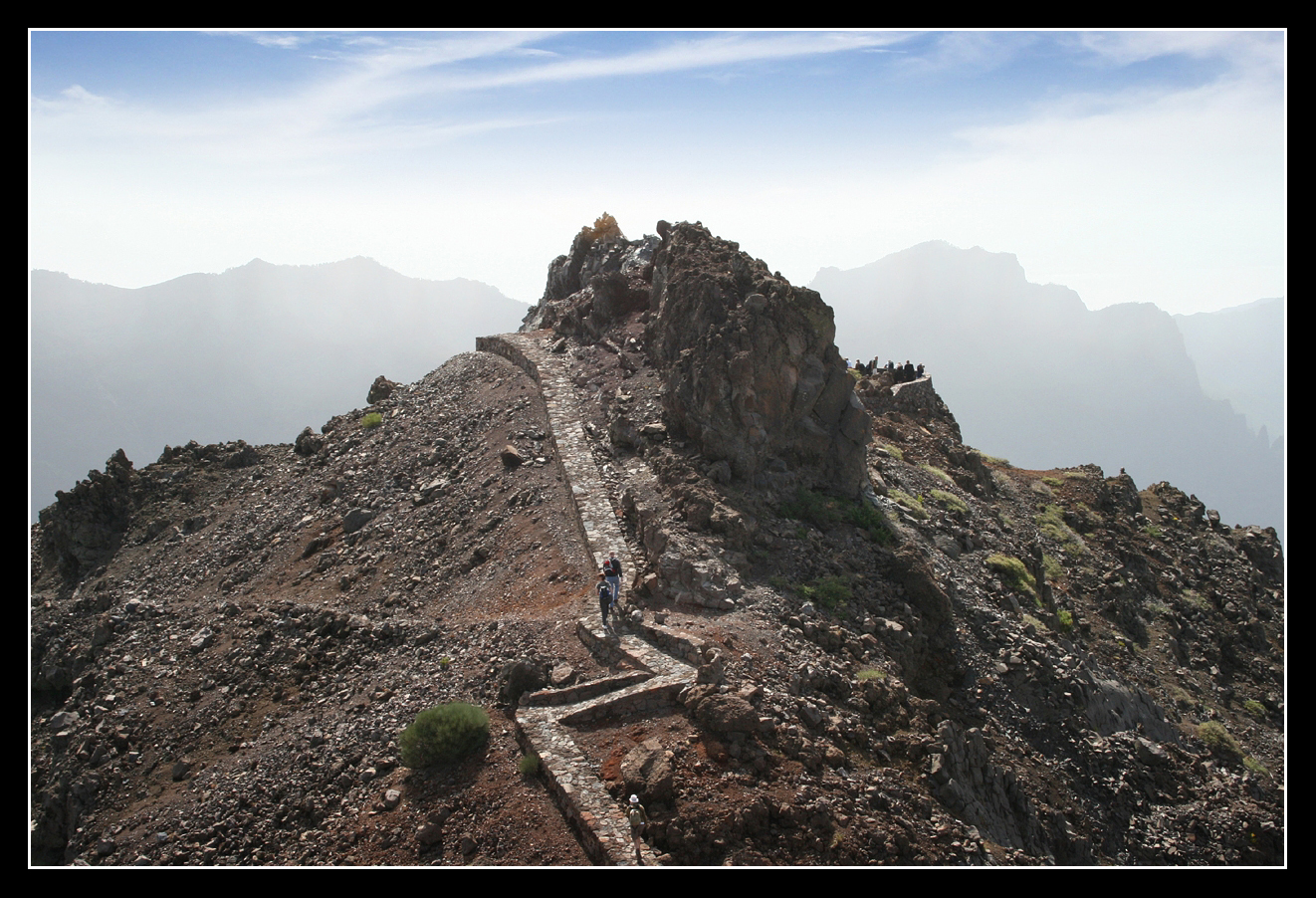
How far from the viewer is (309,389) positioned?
19988cm

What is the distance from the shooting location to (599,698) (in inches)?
551

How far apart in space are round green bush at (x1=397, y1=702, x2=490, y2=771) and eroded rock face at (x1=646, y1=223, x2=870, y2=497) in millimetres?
11192

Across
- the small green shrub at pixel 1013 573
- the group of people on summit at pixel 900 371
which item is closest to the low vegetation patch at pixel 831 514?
the small green shrub at pixel 1013 573

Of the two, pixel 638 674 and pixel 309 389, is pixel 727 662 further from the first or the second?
pixel 309 389

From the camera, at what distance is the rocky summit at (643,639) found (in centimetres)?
1259

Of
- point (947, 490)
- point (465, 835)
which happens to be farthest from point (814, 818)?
point (947, 490)

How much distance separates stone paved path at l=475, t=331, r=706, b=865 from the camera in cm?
1109

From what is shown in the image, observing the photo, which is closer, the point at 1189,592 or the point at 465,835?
the point at 465,835

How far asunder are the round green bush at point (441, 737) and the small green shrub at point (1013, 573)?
18.4m

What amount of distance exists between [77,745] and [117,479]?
17.7 m

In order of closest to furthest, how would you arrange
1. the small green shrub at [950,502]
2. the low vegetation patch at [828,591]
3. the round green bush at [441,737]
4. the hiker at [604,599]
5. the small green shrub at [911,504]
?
1. the round green bush at [441,737]
2. the hiker at [604,599]
3. the low vegetation patch at [828,591]
4. the small green shrub at [911,504]
5. the small green shrub at [950,502]

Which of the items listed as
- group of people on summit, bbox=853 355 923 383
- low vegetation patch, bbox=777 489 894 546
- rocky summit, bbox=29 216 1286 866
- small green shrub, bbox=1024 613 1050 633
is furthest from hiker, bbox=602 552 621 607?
group of people on summit, bbox=853 355 923 383

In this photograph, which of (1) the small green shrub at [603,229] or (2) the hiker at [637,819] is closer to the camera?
(2) the hiker at [637,819]

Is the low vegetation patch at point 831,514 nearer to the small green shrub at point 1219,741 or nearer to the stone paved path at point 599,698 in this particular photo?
the stone paved path at point 599,698
